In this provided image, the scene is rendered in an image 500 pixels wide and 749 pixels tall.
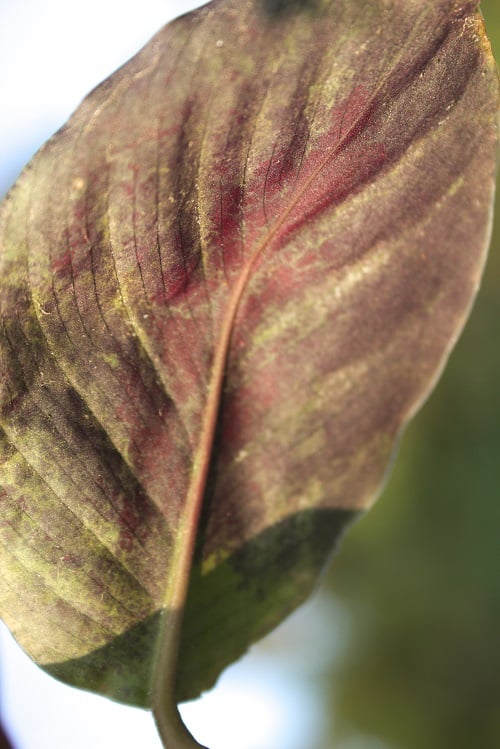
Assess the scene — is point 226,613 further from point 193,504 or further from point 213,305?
point 213,305

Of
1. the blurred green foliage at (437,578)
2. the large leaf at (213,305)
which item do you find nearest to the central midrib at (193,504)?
the large leaf at (213,305)

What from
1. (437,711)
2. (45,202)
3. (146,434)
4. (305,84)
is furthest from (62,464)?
(437,711)

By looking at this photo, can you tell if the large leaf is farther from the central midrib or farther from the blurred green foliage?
the blurred green foliage

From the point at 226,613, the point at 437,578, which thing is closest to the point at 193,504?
the point at 226,613

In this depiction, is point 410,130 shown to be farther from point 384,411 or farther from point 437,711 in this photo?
point 437,711

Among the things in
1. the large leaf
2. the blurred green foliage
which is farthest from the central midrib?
the blurred green foliage

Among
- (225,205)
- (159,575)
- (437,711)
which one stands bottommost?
(437,711)
